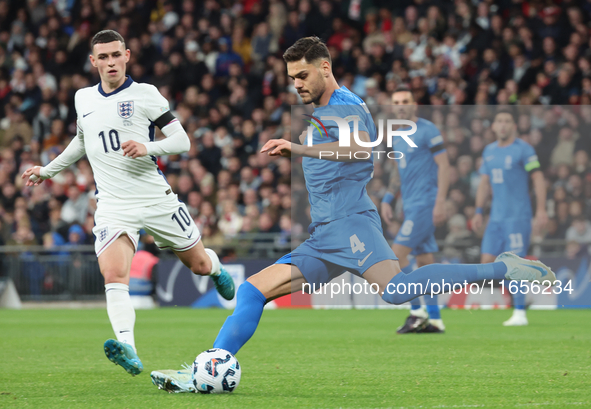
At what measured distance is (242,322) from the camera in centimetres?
486

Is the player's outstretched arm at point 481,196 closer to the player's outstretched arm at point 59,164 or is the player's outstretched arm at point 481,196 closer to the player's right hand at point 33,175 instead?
the player's outstretched arm at point 59,164

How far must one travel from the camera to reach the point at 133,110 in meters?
6.16

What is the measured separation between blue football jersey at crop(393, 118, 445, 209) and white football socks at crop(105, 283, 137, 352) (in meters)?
3.83

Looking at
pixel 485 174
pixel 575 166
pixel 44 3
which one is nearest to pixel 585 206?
pixel 575 166

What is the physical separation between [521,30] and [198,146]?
6.65 metres

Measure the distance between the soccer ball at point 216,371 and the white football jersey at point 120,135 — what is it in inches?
71.6

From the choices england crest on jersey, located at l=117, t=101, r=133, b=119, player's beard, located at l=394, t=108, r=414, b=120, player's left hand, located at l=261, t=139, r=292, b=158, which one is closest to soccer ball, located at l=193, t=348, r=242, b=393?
player's left hand, located at l=261, t=139, r=292, b=158

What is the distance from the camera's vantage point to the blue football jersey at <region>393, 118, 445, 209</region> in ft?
28.6

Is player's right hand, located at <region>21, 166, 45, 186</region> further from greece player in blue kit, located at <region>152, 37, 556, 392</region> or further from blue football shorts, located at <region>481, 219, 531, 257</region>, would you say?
blue football shorts, located at <region>481, 219, 531, 257</region>

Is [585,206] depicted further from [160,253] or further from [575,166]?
[160,253]

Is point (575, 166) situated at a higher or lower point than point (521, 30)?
lower

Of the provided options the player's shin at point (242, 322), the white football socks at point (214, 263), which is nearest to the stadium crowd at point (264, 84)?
the white football socks at point (214, 263)

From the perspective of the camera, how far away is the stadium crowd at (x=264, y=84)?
13664mm

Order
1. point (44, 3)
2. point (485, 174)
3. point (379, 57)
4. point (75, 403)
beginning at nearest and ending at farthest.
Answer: point (75, 403)
point (485, 174)
point (379, 57)
point (44, 3)
